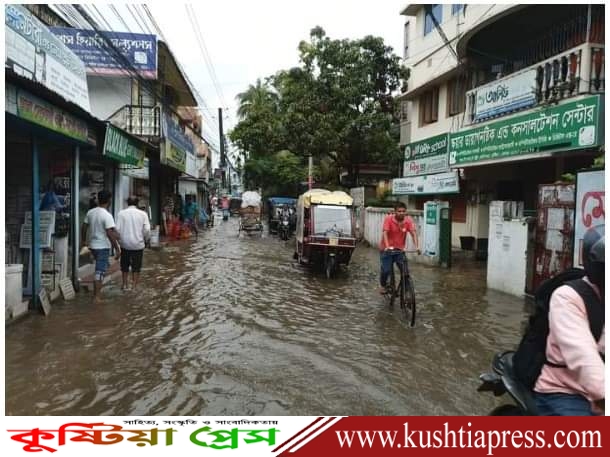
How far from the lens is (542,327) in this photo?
2.50 meters

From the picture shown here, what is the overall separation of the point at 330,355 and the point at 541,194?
16.4 ft

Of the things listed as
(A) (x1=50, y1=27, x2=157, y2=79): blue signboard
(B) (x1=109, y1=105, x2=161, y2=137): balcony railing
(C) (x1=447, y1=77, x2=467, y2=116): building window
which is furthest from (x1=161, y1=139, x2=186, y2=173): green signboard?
(C) (x1=447, y1=77, x2=467, y2=116): building window

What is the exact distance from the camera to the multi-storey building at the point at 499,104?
1024 centimetres

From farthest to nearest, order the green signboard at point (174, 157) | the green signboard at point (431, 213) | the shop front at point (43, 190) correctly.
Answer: the green signboard at point (174, 157)
the green signboard at point (431, 213)
the shop front at point (43, 190)

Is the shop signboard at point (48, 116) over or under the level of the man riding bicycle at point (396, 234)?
over

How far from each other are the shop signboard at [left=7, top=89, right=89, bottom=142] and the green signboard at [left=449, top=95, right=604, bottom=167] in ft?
28.8

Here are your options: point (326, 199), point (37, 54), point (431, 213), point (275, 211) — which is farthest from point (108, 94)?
point (431, 213)

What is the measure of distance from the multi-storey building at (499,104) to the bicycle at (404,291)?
98.7 inches

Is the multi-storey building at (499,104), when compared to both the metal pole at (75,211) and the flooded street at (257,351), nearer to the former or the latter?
the flooded street at (257,351)

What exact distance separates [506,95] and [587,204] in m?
6.39

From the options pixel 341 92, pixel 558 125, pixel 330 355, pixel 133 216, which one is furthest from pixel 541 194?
pixel 341 92

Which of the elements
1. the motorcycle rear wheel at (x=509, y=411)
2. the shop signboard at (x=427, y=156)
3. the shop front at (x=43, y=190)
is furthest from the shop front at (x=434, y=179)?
the motorcycle rear wheel at (x=509, y=411)

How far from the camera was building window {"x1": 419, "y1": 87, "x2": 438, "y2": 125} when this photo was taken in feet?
59.9

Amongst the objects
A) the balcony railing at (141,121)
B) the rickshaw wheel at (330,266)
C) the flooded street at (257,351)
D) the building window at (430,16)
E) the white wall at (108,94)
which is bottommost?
the flooded street at (257,351)
